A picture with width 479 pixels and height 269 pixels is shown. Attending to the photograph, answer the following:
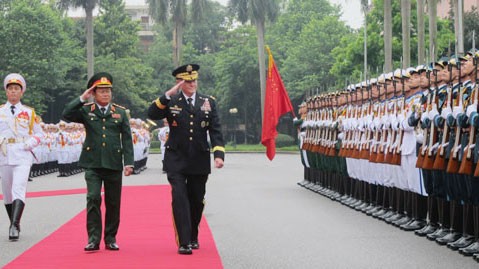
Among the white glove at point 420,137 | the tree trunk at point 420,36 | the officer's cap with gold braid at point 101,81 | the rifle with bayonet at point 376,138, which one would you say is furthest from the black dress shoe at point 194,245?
the tree trunk at point 420,36

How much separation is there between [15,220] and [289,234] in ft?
10.7

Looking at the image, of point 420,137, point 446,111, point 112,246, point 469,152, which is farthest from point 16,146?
point 469,152

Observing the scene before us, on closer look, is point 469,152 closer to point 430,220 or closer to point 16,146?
point 430,220

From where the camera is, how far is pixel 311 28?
83.7m

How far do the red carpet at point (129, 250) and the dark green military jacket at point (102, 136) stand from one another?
0.93 meters

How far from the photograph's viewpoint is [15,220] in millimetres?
12742

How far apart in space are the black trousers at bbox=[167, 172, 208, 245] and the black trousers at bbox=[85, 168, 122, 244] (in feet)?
2.28

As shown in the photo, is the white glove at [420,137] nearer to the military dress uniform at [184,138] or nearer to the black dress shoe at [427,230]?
the black dress shoe at [427,230]

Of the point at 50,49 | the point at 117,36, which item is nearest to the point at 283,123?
the point at 117,36

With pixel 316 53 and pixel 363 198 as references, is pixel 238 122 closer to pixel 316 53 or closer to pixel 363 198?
pixel 316 53

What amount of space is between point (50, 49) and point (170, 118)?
174 feet

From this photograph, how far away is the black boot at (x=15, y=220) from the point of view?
41.4 feet

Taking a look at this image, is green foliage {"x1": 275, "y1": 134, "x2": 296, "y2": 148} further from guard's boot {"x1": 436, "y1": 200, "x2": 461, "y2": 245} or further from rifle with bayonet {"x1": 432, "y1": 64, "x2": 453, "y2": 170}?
rifle with bayonet {"x1": 432, "y1": 64, "x2": 453, "y2": 170}

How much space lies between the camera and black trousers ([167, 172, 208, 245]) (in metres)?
10.9
